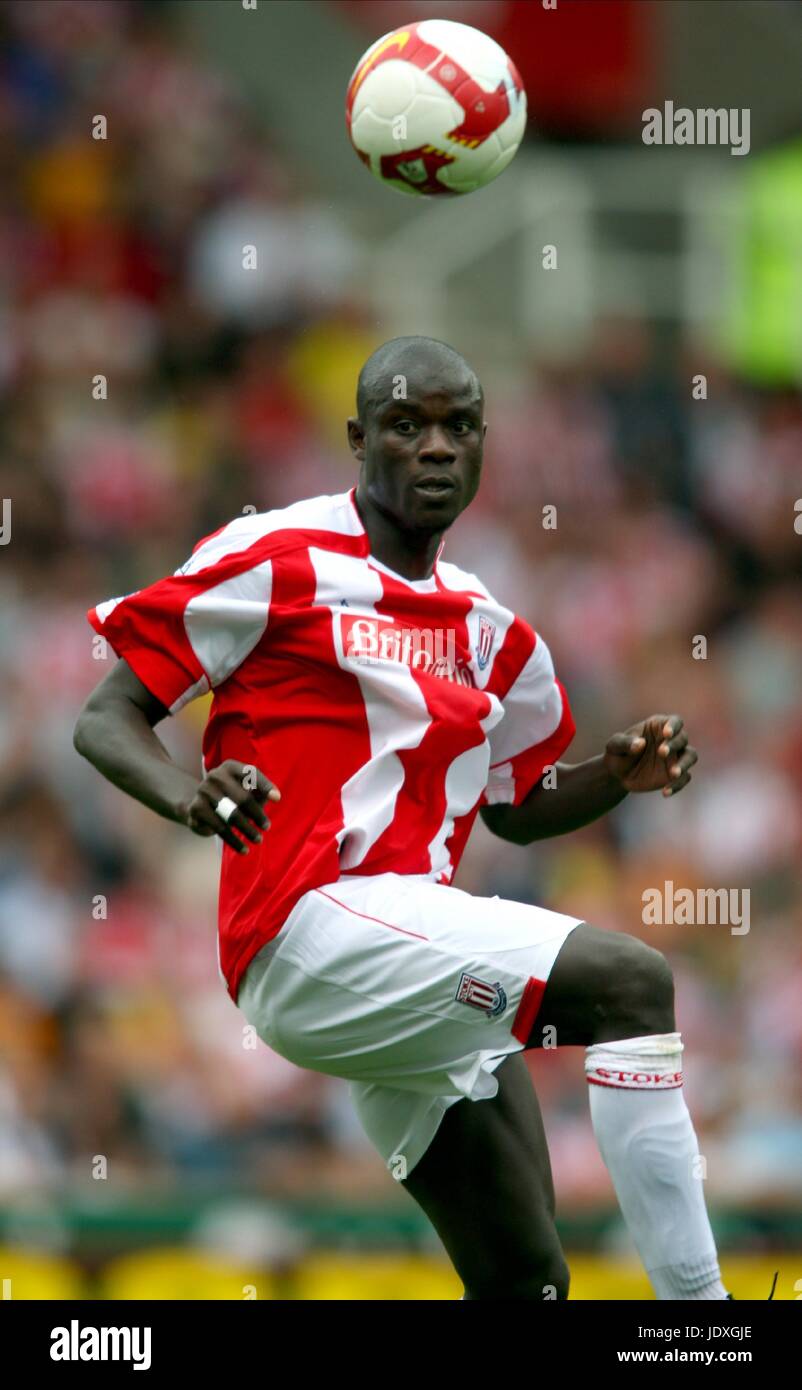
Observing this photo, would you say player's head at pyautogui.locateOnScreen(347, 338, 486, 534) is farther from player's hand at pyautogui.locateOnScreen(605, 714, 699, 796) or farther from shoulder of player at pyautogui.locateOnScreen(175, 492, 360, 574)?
player's hand at pyautogui.locateOnScreen(605, 714, 699, 796)

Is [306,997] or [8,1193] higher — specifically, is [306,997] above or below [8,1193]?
above

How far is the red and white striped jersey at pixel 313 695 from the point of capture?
17.9 ft

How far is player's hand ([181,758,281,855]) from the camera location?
191 inches

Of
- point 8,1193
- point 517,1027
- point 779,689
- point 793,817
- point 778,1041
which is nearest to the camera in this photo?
point 517,1027

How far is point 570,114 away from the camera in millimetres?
17719

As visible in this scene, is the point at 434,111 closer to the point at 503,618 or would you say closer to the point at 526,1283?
the point at 503,618

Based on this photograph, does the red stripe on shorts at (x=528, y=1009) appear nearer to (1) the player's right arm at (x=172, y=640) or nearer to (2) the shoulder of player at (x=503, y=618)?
(1) the player's right arm at (x=172, y=640)

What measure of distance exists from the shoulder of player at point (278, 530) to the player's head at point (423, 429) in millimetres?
160

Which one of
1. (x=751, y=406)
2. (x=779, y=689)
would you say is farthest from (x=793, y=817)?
(x=751, y=406)

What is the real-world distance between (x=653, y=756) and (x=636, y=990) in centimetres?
72

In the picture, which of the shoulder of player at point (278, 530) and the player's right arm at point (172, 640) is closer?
the player's right arm at point (172, 640)

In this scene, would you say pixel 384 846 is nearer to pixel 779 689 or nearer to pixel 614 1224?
pixel 614 1224

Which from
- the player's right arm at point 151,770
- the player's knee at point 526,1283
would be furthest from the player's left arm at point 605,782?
the player's knee at point 526,1283
